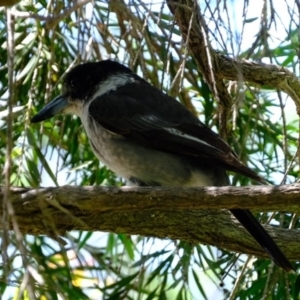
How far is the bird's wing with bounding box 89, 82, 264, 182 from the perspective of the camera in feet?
9.98

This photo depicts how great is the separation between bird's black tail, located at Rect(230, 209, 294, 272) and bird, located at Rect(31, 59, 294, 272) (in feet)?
0.80

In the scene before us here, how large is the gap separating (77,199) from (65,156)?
1370 mm

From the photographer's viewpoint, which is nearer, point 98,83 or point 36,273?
point 36,273

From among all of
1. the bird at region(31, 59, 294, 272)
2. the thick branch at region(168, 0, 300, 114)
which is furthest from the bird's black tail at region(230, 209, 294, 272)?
the thick branch at region(168, 0, 300, 114)

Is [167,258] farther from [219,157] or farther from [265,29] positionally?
[265,29]

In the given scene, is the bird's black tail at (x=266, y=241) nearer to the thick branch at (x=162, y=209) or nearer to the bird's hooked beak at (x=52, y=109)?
the thick branch at (x=162, y=209)

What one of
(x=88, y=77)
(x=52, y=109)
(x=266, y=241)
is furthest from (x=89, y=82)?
(x=266, y=241)

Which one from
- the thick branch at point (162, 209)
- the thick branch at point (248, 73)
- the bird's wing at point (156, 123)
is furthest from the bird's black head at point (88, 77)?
the thick branch at point (162, 209)

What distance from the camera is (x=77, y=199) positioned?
2391 mm

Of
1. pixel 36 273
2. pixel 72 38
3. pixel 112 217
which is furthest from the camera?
pixel 72 38

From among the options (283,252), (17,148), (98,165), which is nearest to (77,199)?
(283,252)

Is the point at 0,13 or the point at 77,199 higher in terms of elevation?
the point at 0,13

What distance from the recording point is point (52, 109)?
3414mm

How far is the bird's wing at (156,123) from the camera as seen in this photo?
3.04m
